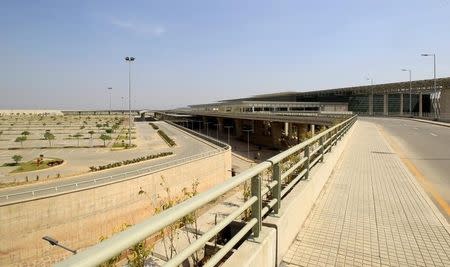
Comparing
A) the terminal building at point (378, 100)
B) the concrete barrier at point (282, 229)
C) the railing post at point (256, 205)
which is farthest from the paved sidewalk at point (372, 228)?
the terminal building at point (378, 100)

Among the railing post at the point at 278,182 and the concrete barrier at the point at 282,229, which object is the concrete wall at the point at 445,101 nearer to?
the concrete barrier at the point at 282,229

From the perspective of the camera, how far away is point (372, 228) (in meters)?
6.12

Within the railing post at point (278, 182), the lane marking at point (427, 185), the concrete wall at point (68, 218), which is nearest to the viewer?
the railing post at point (278, 182)

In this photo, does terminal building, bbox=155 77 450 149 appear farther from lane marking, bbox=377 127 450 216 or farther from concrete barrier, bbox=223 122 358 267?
concrete barrier, bbox=223 122 358 267

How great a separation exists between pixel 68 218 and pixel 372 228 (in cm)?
1917

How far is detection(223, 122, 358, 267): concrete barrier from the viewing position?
12.2ft

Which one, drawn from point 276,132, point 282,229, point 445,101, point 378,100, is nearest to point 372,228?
point 282,229

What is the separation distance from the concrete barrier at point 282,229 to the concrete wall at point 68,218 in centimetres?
1657

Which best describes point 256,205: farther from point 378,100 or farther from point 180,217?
point 378,100

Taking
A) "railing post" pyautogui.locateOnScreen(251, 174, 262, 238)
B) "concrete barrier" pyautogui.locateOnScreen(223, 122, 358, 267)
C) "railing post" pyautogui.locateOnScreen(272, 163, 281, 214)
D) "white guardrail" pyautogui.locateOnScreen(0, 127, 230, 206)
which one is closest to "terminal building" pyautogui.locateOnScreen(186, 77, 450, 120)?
"white guardrail" pyautogui.locateOnScreen(0, 127, 230, 206)

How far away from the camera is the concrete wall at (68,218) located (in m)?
18.9

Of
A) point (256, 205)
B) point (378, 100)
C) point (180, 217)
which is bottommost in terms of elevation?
point (256, 205)

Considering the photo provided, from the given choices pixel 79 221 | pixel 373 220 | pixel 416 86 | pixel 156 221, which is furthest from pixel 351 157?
Result: pixel 416 86

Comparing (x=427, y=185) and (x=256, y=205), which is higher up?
(x=256, y=205)
